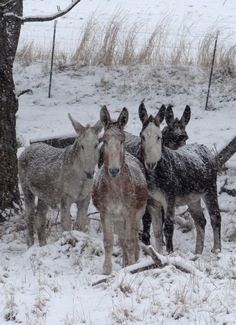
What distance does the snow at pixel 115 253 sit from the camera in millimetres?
5988

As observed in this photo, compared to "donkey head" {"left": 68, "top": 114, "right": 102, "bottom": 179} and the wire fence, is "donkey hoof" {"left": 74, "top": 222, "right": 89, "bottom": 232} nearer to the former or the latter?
"donkey head" {"left": 68, "top": 114, "right": 102, "bottom": 179}

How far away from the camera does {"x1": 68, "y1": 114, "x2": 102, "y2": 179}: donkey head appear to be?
27.9ft

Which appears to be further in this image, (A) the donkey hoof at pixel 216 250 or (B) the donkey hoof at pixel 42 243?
(B) the donkey hoof at pixel 42 243

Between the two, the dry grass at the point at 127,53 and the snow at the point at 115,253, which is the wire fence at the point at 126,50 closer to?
the dry grass at the point at 127,53

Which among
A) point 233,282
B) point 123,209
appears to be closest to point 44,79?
point 123,209

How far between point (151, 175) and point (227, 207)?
9.34 ft

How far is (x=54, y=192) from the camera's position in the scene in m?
9.05

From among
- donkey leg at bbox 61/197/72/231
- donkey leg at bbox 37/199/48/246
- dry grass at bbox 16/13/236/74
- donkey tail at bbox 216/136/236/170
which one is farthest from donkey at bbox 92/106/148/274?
dry grass at bbox 16/13/236/74

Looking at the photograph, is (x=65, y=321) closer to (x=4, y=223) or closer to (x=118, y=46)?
(x=4, y=223)

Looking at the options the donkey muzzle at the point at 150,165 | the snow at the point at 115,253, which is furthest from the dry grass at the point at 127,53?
the donkey muzzle at the point at 150,165

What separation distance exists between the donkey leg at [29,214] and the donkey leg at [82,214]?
836 millimetres

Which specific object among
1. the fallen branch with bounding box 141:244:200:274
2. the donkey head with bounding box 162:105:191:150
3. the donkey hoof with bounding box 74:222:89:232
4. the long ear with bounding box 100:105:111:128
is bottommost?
the donkey hoof with bounding box 74:222:89:232

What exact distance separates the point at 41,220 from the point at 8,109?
1700mm

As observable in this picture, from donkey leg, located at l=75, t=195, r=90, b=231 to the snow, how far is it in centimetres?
31
